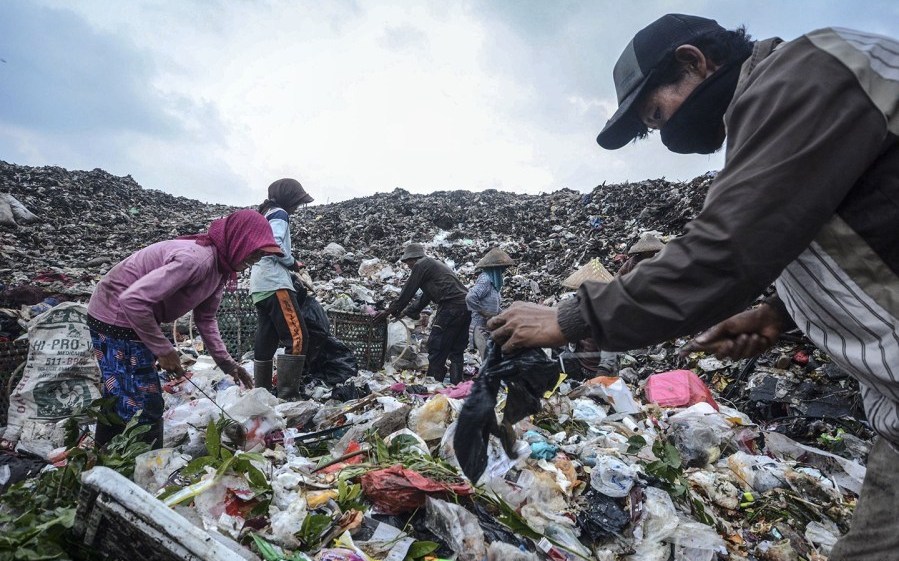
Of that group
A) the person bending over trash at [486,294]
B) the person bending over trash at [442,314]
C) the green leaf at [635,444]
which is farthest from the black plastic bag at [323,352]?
the green leaf at [635,444]

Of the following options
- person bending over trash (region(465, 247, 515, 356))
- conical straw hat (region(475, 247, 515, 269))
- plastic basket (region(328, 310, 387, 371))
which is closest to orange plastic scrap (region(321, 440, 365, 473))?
plastic basket (region(328, 310, 387, 371))

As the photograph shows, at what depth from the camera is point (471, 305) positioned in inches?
211

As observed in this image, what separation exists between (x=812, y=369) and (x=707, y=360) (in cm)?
99

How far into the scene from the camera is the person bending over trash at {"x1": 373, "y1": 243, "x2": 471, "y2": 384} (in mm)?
5375

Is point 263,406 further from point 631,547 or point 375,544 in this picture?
point 631,547

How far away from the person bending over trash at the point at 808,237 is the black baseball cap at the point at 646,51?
0.26 m

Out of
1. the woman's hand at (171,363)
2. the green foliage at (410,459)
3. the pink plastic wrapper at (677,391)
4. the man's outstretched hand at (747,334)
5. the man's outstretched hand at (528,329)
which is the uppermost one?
the man's outstretched hand at (747,334)

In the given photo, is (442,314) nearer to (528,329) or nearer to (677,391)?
(677,391)

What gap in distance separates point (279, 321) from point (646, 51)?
3.43 m

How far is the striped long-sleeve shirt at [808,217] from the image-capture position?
0.81 meters

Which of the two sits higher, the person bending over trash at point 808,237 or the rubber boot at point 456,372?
the person bending over trash at point 808,237

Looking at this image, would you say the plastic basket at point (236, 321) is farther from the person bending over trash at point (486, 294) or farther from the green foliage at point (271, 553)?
the green foliage at point (271, 553)

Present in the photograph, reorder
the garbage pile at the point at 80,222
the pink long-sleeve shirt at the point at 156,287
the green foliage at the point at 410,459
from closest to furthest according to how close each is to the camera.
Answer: the green foliage at the point at 410,459
the pink long-sleeve shirt at the point at 156,287
the garbage pile at the point at 80,222

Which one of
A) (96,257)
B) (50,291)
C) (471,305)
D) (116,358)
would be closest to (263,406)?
(116,358)
